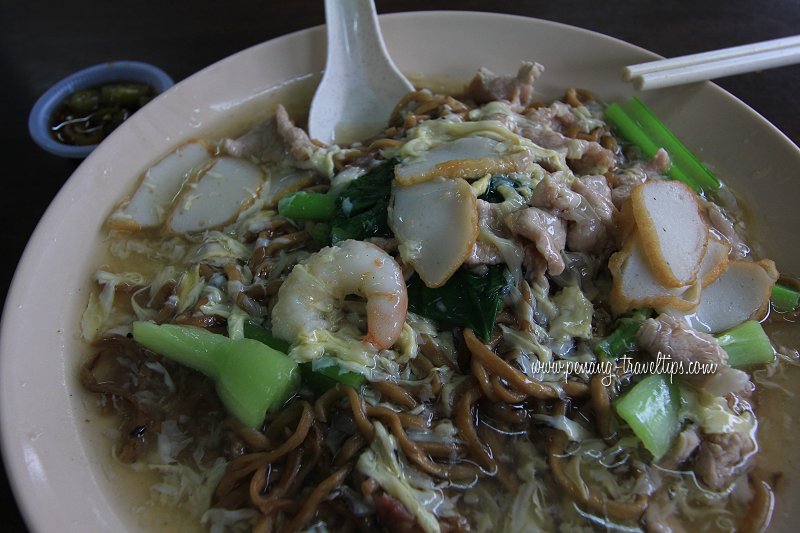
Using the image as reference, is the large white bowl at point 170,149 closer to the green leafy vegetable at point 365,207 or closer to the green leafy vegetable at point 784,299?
the green leafy vegetable at point 784,299

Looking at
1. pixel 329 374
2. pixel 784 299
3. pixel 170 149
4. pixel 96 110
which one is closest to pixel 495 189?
pixel 329 374

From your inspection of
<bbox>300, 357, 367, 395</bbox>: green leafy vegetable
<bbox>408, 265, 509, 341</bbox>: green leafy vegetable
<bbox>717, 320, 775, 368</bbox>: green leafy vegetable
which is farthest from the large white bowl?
<bbox>408, 265, 509, 341</bbox>: green leafy vegetable

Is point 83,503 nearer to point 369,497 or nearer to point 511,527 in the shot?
point 369,497

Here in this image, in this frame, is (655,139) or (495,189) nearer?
(495,189)

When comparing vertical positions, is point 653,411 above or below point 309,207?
below

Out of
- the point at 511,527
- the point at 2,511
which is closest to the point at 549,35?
the point at 511,527

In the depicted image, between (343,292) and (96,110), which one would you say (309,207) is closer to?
(343,292)
